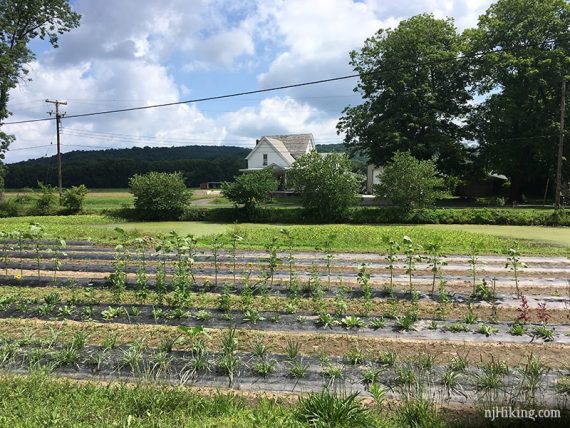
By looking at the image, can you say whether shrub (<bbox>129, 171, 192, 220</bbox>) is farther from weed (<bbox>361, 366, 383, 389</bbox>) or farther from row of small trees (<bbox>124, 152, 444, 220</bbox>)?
weed (<bbox>361, 366, 383, 389</bbox>)

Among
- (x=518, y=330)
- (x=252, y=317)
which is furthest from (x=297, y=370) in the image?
(x=518, y=330)

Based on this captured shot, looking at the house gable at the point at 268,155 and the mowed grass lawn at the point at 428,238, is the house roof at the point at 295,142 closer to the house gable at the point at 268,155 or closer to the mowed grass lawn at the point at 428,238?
the house gable at the point at 268,155

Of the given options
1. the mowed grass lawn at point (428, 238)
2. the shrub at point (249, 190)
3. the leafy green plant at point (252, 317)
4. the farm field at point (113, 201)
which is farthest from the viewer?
the farm field at point (113, 201)

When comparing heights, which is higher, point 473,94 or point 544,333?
point 473,94

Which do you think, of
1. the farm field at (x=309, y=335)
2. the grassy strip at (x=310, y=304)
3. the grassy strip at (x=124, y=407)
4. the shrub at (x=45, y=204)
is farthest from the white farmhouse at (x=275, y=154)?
the grassy strip at (x=124, y=407)

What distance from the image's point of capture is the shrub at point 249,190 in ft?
82.6

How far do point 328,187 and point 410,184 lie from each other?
182 inches

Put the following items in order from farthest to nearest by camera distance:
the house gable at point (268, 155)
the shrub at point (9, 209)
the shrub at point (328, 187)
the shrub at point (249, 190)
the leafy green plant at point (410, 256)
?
1. the house gable at point (268, 155)
2. the shrub at point (9, 209)
3. the shrub at point (249, 190)
4. the shrub at point (328, 187)
5. the leafy green plant at point (410, 256)

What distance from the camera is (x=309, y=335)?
546cm

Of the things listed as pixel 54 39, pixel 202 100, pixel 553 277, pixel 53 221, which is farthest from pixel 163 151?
pixel 553 277

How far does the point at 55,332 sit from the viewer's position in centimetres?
520

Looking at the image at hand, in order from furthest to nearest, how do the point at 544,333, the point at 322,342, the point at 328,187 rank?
the point at 328,187 < the point at 544,333 < the point at 322,342

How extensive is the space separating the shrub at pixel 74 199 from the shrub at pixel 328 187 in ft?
49.0

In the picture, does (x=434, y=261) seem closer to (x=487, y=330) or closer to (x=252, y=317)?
(x=487, y=330)
